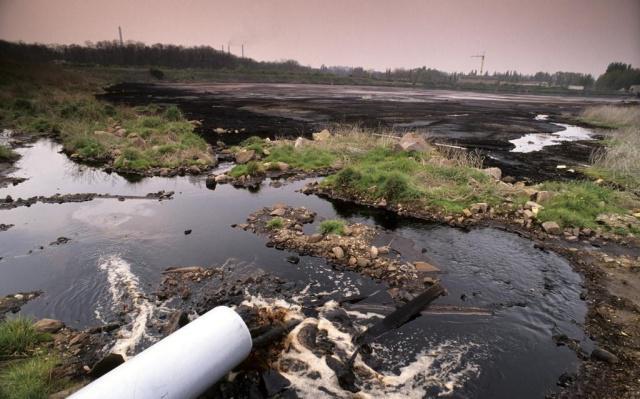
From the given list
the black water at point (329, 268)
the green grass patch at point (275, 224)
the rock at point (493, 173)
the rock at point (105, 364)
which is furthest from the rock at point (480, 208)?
the rock at point (105, 364)

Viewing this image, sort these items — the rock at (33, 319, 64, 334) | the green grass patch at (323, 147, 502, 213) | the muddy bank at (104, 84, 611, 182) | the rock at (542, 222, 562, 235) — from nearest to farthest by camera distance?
the rock at (33, 319, 64, 334) < the rock at (542, 222, 562, 235) < the green grass patch at (323, 147, 502, 213) < the muddy bank at (104, 84, 611, 182)

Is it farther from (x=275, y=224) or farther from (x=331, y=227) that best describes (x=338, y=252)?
(x=275, y=224)

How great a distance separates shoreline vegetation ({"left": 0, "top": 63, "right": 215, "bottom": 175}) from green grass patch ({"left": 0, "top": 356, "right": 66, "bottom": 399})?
1020 cm

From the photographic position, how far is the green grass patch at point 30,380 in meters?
Answer: 4.37

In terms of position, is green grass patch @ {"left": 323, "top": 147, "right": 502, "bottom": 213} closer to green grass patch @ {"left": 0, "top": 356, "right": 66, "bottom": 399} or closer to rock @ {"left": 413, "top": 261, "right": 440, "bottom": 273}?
rock @ {"left": 413, "top": 261, "right": 440, "bottom": 273}

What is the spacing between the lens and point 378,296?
7.10m

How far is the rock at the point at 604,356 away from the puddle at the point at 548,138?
16.8m

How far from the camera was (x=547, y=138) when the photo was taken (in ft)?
82.0

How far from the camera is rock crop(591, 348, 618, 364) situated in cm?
552

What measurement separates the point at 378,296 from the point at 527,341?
2.57 metres

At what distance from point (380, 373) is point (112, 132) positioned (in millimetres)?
19545

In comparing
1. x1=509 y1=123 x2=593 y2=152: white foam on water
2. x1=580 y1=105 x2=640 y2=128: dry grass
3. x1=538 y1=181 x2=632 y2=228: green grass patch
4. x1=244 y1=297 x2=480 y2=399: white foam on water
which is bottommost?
x1=244 y1=297 x2=480 y2=399: white foam on water

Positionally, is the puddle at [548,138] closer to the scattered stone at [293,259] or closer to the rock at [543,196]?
the rock at [543,196]

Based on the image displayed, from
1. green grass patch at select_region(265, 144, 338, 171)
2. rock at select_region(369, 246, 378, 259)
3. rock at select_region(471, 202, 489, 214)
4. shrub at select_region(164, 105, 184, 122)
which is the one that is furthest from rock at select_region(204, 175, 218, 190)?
shrub at select_region(164, 105, 184, 122)
